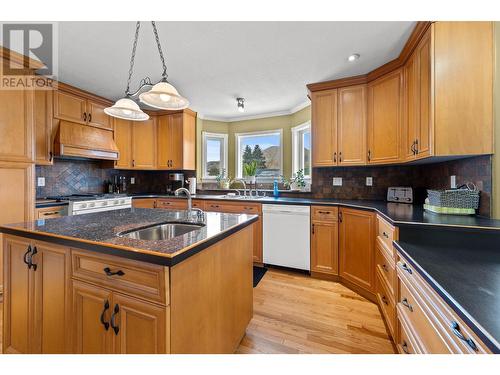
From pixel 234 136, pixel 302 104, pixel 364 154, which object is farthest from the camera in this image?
pixel 234 136

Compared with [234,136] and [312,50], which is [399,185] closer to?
[312,50]

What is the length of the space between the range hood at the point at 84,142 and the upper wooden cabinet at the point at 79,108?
9 cm

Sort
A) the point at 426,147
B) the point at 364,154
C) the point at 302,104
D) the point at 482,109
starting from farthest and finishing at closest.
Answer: the point at 302,104, the point at 364,154, the point at 426,147, the point at 482,109

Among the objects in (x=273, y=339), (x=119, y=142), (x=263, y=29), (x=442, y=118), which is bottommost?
(x=273, y=339)

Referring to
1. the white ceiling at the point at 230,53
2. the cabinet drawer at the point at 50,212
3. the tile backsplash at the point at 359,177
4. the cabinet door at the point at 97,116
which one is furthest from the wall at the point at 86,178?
the white ceiling at the point at 230,53

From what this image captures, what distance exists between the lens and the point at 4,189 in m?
2.09

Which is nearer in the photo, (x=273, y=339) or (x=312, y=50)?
(x=273, y=339)

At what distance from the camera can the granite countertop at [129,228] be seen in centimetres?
88

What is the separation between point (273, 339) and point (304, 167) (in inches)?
102

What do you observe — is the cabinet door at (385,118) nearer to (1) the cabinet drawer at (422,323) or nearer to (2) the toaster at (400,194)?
(2) the toaster at (400,194)

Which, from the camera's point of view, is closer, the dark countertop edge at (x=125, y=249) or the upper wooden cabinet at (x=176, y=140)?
the dark countertop edge at (x=125, y=249)

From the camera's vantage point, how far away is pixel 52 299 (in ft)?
3.79

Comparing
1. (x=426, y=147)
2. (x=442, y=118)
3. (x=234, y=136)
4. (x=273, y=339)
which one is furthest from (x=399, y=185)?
(x=234, y=136)

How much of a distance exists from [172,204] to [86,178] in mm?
1455
